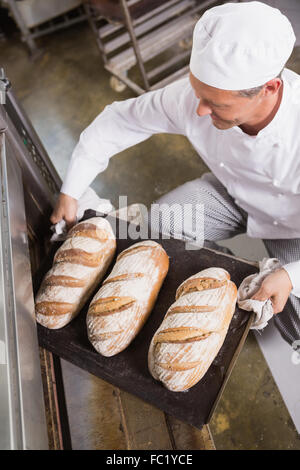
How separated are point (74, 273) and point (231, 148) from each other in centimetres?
80

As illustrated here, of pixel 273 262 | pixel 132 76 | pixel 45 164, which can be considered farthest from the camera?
pixel 132 76

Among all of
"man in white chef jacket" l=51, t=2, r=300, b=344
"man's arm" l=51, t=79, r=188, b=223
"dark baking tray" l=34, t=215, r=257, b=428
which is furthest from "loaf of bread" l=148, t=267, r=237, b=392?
"man's arm" l=51, t=79, r=188, b=223

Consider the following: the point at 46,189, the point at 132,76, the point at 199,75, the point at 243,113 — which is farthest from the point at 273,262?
the point at 132,76

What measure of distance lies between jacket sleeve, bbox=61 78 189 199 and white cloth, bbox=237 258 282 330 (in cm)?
76

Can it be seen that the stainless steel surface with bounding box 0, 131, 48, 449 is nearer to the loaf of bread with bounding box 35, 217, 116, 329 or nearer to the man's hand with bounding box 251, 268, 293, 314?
the loaf of bread with bounding box 35, 217, 116, 329

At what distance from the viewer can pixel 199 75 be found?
3.64ft

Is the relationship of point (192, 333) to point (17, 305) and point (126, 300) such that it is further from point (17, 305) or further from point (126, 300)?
point (17, 305)

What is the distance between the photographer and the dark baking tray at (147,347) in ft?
3.61

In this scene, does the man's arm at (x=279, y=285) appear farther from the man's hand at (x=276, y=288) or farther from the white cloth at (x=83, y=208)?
the white cloth at (x=83, y=208)

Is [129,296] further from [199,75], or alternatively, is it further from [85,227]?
[199,75]

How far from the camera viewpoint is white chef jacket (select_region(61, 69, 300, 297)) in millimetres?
1328

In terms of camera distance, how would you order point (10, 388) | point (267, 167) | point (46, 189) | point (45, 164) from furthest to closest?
point (45, 164), point (46, 189), point (267, 167), point (10, 388)

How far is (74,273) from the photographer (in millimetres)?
1275
